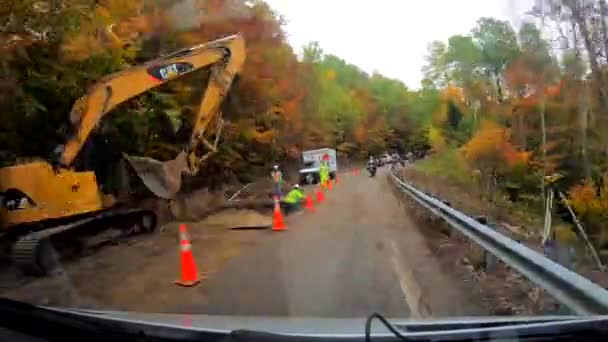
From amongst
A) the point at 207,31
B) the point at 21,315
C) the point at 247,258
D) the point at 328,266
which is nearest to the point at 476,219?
the point at 328,266

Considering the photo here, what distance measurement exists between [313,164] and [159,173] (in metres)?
11.9

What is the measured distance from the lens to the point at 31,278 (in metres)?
8.24

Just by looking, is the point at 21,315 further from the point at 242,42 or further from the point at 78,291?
the point at 242,42

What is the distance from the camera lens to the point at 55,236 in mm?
8969

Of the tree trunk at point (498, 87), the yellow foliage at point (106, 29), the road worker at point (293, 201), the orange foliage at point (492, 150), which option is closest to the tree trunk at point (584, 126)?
the orange foliage at point (492, 150)

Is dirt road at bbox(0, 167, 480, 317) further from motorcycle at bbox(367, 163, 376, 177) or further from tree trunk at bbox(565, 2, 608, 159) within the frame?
motorcycle at bbox(367, 163, 376, 177)

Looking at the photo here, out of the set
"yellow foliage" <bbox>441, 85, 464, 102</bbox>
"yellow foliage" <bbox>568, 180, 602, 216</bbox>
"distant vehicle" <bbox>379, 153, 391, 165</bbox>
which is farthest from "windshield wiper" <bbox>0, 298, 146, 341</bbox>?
"distant vehicle" <bbox>379, 153, 391, 165</bbox>

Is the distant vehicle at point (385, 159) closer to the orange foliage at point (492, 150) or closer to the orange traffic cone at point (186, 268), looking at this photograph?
the orange foliage at point (492, 150)

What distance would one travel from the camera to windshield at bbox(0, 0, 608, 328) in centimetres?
671

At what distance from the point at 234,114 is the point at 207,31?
214cm

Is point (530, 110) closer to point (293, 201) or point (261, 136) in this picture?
point (293, 201)

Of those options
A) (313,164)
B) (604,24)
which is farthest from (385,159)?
(604,24)

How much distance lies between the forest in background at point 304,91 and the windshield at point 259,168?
50mm

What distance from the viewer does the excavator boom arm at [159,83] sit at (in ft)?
32.6
